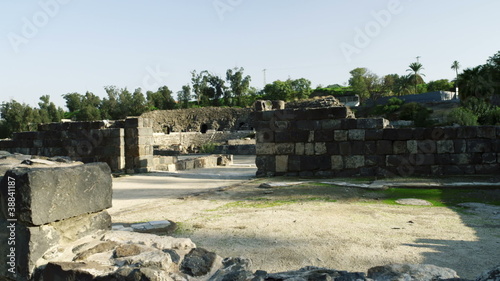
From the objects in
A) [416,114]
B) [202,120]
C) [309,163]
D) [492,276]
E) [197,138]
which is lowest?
[492,276]

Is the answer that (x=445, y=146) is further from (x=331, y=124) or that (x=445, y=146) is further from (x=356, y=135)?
(x=331, y=124)

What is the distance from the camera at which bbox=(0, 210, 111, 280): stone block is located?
330 centimetres

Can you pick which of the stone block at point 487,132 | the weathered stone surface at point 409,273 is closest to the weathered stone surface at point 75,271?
the weathered stone surface at point 409,273

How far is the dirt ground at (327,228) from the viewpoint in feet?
12.3

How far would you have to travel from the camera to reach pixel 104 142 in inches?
536

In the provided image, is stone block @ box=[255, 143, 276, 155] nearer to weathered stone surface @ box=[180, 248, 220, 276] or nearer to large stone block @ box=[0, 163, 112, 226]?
large stone block @ box=[0, 163, 112, 226]

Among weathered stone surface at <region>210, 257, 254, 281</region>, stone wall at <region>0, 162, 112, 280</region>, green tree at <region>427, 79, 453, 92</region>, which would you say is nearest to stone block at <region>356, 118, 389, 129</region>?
weathered stone surface at <region>210, 257, 254, 281</region>

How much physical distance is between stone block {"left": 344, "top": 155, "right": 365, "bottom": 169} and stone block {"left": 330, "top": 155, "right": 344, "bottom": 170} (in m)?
0.11

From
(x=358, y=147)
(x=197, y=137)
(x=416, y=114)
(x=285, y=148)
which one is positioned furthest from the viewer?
(x=197, y=137)

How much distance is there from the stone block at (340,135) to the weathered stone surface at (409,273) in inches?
308

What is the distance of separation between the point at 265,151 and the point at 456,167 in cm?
494

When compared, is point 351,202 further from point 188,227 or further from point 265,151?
point 265,151

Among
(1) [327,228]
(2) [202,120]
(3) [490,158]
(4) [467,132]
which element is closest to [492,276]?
(1) [327,228]

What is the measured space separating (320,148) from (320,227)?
596 centimetres
